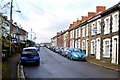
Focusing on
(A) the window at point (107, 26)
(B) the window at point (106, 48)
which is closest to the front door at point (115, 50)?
(B) the window at point (106, 48)

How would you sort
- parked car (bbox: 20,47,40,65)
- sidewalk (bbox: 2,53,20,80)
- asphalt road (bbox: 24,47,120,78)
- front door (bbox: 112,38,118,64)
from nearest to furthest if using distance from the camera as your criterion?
sidewalk (bbox: 2,53,20,80) < asphalt road (bbox: 24,47,120,78) < parked car (bbox: 20,47,40,65) < front door (bbox: 112,38,118,64)

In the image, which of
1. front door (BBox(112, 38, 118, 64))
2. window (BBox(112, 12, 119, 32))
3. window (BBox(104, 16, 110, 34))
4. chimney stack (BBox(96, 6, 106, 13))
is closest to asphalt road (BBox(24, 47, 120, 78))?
front door (BBox(112, 38, 118, 64))

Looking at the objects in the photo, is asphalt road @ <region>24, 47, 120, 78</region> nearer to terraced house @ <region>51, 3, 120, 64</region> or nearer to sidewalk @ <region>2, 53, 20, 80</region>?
sidewalk @ <region>2, 53, 20, 80</region>

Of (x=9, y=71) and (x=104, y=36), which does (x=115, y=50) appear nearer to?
(x=104, y=36)

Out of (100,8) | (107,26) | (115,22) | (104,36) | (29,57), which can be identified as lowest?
(29,57)

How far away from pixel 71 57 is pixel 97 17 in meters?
6.46

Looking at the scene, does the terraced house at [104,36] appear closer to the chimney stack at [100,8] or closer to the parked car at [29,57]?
the chimney stack at [100,8]

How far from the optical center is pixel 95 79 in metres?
14.2

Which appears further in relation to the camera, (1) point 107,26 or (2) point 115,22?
(1) point 107,26

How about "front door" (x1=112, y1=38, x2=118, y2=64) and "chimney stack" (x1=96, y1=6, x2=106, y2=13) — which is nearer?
"front door" (x1=112, y1=38, x2=118, y2=64)

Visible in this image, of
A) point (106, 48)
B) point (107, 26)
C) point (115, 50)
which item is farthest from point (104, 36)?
point (115, 50)

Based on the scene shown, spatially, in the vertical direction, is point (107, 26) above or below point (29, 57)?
above

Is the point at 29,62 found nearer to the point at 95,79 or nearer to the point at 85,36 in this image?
the point at 95,79

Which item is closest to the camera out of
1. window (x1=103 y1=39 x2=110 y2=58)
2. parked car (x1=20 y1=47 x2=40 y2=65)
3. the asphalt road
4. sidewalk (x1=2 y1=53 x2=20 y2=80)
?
sidewalk (x1=2 y1=53 x2=20 y2=80)
